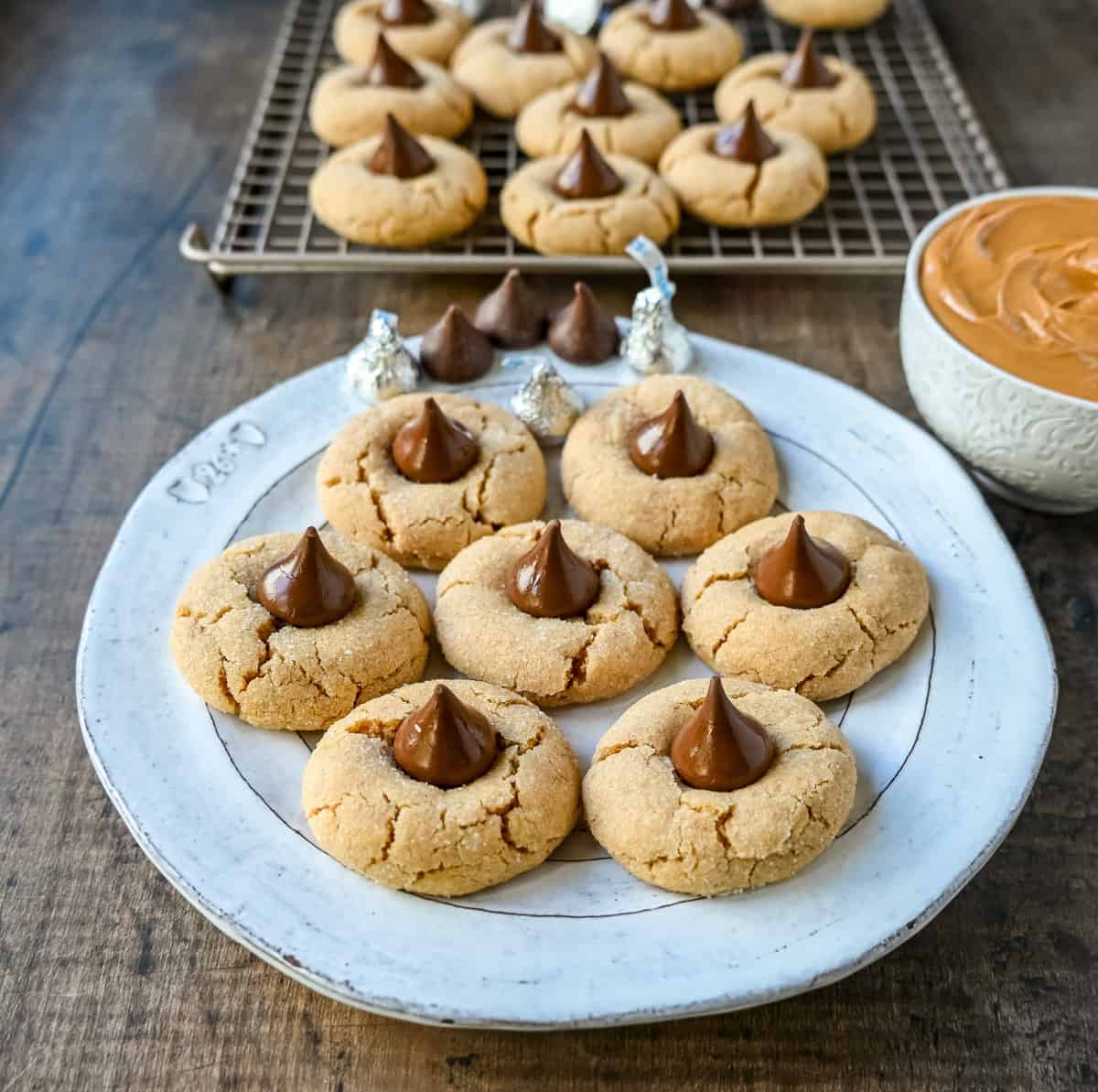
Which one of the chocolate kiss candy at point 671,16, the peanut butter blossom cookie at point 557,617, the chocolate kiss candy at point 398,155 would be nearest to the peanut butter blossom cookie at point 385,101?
the chocolate kiss candy at point 398,155

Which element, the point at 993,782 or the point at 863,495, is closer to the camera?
the point at 993,782

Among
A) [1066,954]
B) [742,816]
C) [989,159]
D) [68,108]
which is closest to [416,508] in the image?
[742,816]

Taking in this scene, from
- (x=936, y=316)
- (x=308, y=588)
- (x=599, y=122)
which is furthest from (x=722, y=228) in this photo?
(x=308, y=588)

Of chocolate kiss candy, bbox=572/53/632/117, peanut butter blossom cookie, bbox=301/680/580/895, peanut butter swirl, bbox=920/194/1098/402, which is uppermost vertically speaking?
peanut butter swirl, bbox=920/194/1098/402

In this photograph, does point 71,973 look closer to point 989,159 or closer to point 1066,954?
point 1066,954

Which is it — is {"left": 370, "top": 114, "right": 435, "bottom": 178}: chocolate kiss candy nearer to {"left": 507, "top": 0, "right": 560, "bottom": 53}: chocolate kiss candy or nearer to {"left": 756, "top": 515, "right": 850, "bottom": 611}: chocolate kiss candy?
{"left": 507, "top": 0, "right": 560, "bottom": 53}: chocolate kiss candy

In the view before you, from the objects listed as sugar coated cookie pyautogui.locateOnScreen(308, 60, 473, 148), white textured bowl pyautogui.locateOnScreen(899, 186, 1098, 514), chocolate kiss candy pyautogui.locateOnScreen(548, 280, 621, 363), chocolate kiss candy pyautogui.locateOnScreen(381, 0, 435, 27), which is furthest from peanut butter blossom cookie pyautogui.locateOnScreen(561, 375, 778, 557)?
chocolate kiss candy pyautogui.locateOnScreen(381, 0, 435, 27)
